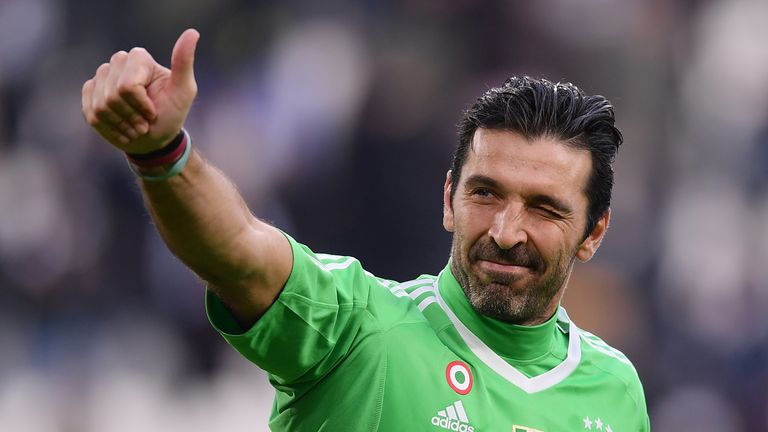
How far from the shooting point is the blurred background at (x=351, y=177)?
6.96 meters

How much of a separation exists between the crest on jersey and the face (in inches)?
7.9

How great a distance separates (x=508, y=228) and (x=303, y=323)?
0.76 meters

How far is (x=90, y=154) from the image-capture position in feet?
23.3

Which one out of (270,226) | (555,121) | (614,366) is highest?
(555,121)

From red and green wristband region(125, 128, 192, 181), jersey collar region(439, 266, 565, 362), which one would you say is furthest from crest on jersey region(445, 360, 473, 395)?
red and green wristband region(125, 128, 192, 181)

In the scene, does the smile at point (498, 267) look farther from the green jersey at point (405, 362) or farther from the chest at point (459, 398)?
the chest at point (459, 398)

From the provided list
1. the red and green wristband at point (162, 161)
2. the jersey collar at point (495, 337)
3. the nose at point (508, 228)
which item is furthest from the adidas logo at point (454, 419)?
the red and green wristband at point (162, 161)

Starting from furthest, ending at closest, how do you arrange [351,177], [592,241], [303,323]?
[351,177]
[592,241]
[303,323]

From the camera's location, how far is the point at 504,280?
334 cm

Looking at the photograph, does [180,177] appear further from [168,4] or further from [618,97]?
[618,97]

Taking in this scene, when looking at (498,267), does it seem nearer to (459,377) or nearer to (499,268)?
(499,268)

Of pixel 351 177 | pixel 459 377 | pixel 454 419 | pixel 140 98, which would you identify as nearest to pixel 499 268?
pixel 459 377

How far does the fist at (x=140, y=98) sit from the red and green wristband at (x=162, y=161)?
2 cm

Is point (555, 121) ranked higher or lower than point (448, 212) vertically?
higher
